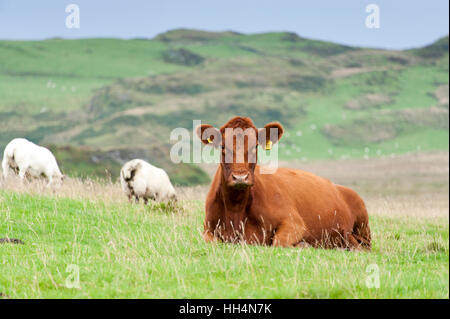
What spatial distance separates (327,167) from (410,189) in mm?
21657

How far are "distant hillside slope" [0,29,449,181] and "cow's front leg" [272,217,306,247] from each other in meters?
69.7

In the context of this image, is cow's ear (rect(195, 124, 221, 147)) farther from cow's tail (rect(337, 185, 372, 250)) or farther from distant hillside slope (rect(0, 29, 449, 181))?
distant hillside slope (rect(0, 29, 449, 181))

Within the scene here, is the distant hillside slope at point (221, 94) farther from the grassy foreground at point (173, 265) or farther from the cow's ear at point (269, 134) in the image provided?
the cow's ear at point (269, 134)

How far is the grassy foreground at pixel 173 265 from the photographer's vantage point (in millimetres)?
8016

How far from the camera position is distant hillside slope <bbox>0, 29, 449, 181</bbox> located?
347 feet

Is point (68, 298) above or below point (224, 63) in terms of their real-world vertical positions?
below

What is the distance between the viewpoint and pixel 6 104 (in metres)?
113

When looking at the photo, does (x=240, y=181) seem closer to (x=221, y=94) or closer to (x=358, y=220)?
(x=358, y=220)

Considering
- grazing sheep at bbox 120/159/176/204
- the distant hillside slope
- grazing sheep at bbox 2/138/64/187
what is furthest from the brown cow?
the distant hillside slope

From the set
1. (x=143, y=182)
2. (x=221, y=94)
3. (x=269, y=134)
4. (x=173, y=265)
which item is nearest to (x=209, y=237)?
(x=269, y=134)

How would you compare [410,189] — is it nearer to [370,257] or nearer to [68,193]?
[68,193]

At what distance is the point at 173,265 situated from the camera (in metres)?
9.45

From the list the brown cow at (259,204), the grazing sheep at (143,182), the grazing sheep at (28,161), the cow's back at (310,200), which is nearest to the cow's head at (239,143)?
the brown cow at (259,204)
